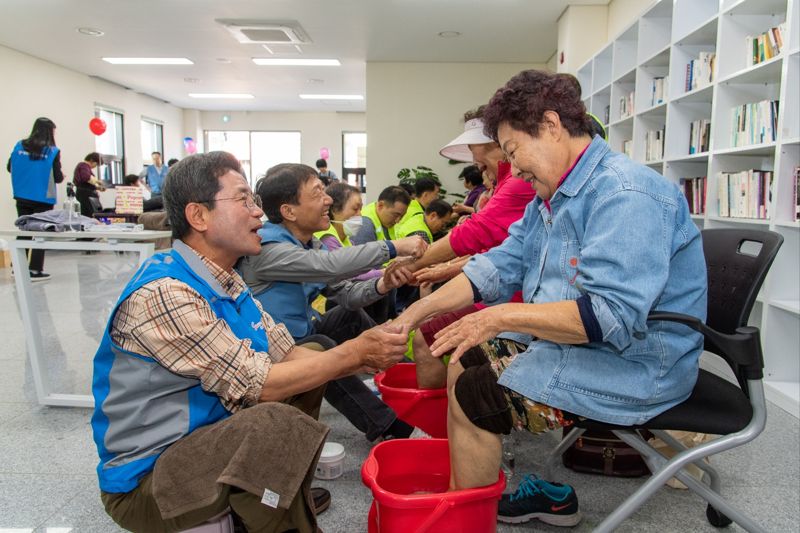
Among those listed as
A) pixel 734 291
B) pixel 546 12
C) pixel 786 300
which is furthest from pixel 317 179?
pixel 546 12

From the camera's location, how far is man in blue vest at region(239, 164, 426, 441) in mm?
2053

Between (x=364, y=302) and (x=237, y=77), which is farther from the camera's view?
(x=237, y=77)

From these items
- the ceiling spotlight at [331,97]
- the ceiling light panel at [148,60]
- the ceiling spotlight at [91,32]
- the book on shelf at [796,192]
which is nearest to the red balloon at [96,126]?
the ceiling light panel at [148,60]

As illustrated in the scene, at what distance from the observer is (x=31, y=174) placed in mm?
6457

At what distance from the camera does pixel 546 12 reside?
6.29m

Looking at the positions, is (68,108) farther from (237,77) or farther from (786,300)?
(786,300)

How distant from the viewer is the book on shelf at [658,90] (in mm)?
4250

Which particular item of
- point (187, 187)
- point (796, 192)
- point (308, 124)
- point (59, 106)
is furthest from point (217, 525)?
point (308, 124)

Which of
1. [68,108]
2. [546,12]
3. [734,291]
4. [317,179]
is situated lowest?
[734,291]

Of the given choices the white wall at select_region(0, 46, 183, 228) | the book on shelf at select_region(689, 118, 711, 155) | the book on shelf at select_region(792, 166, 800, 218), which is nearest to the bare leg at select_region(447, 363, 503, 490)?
the book on shelf at select_region(792, 166, 800, 218)

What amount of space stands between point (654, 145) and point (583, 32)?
238cm

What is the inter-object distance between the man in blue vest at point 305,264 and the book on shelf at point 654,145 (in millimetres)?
2939

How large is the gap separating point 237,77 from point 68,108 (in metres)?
2.98

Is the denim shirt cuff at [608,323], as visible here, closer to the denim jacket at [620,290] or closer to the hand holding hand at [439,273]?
the denim jacket at [620,290]
